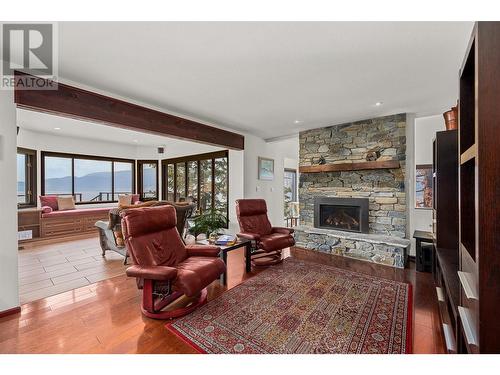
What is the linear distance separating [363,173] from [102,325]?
4298mm

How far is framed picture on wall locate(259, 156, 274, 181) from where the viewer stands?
18.4 feet

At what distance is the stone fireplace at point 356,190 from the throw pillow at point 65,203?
5.83 m

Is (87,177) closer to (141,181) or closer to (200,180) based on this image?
(141,181)

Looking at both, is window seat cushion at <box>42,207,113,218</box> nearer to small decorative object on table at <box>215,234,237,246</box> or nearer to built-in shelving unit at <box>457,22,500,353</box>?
small decorative object on table at <box>215,234,237,246</box>

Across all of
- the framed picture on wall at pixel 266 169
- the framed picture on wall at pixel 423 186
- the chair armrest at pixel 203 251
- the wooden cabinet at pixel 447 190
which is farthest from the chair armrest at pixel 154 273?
the framed picture on wall at pixel 423 186

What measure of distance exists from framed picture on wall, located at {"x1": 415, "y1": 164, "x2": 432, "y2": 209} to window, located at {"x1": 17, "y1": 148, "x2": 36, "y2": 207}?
826 cm

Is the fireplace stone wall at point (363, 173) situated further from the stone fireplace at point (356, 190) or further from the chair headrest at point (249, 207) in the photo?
the chair headrest at point (249, 207)

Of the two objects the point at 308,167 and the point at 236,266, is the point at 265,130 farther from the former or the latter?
the point at 236,266

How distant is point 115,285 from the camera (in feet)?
9.48

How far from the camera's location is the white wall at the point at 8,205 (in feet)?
7.11

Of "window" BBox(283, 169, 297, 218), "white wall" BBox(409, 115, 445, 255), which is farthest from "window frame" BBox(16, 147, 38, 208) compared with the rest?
"white wall" BBox(409, 115, 445, 255)
